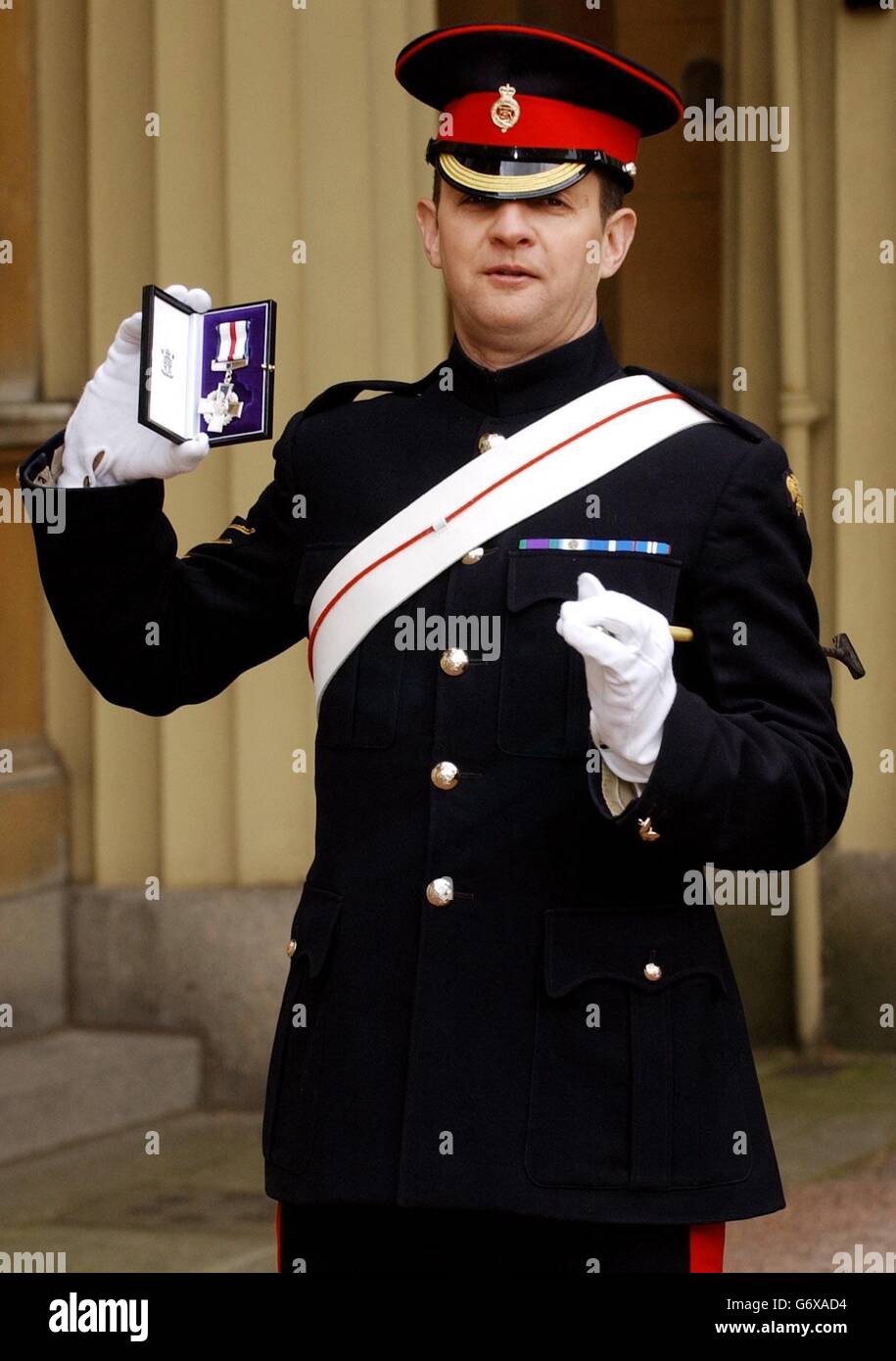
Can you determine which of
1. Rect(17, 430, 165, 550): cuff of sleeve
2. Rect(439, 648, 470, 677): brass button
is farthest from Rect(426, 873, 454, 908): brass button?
Rect(17, 430, 165, 550): cuff of sleeve

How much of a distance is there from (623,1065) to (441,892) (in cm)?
28

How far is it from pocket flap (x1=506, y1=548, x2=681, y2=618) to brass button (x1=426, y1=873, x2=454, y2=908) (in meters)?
0.32

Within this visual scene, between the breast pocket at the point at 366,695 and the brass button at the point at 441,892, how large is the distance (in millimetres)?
172

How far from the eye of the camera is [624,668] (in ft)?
7.72

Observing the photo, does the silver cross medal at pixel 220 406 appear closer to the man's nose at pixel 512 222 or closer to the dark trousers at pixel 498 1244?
the man's nose at pixel 512 222

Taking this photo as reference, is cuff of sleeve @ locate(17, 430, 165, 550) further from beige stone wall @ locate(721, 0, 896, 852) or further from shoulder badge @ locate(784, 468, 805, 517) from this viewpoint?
beige stone wall @ locate(721, 0, 896, 852)

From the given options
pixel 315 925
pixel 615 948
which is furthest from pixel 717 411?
pixel 315 925

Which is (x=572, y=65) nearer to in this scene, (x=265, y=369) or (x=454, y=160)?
(x=454, y=160)

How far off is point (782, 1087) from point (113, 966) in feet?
6.36

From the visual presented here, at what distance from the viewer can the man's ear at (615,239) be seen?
111 inches

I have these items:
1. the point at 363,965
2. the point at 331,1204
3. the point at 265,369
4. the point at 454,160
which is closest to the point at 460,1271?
the point at 331,1204

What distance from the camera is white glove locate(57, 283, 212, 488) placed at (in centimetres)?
277

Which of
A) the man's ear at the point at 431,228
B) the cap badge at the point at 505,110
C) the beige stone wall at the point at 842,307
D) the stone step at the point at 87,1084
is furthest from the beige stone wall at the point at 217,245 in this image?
the cap badge at the point at 505,110

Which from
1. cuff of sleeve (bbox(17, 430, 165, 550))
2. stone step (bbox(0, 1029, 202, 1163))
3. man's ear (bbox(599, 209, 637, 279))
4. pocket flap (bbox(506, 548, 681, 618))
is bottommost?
stone step (bbox(0, 1029, 202, 1163))
